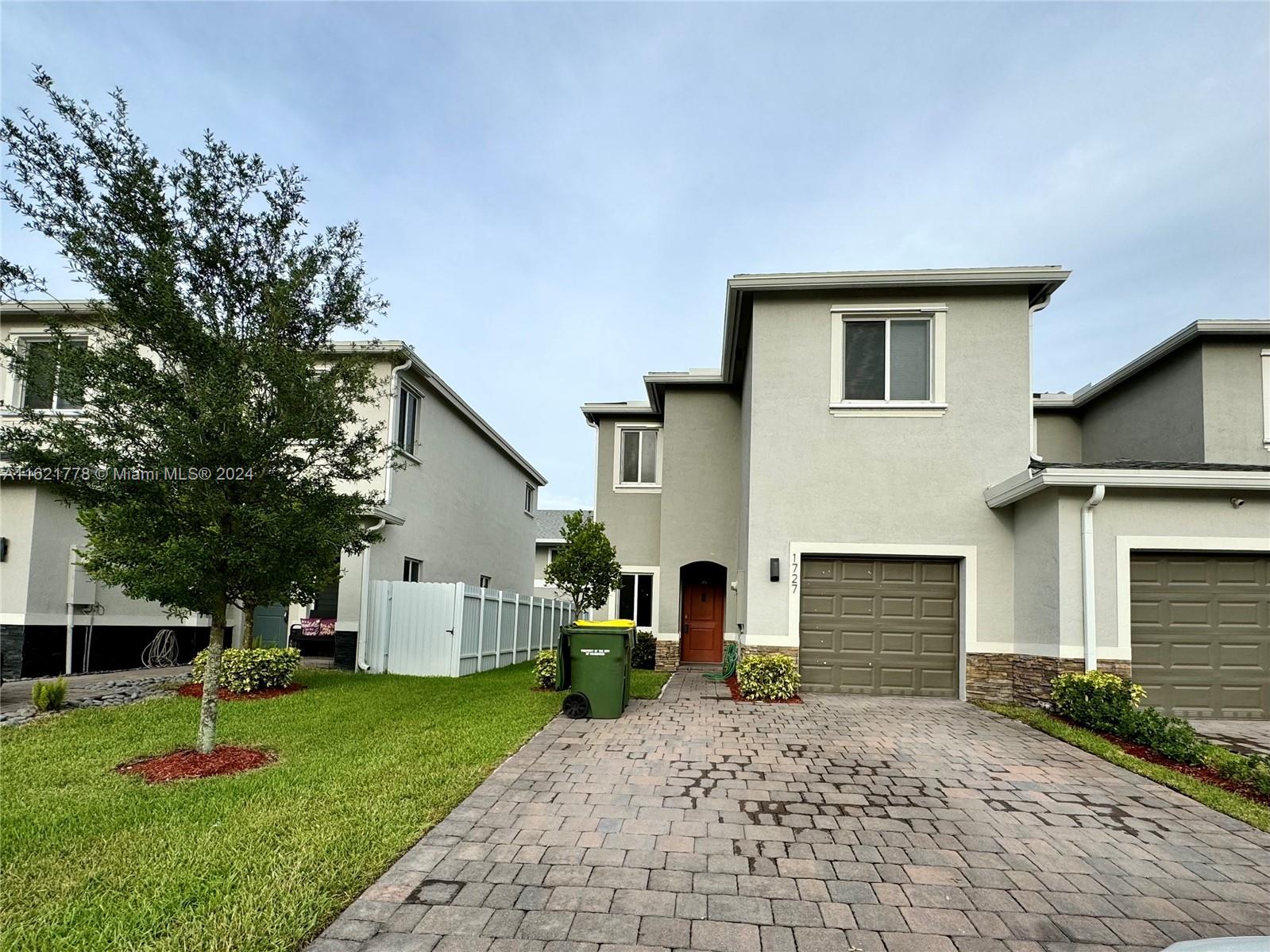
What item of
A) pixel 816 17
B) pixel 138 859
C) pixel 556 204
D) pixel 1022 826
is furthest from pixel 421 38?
pixel 1022 826

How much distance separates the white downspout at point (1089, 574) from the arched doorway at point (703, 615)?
7.97 meters

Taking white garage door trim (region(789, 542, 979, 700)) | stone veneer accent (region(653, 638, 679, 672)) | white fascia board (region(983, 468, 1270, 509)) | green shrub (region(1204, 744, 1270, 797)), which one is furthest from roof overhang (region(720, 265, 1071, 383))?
stone veneer accent (region(653, 638, 679, 672))

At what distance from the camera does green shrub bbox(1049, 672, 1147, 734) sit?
8.04 m

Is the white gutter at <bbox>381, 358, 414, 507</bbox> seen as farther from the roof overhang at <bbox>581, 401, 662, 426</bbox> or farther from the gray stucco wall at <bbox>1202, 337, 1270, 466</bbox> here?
the gray stucco wall at <bbox>1202, 337, 1270, 466</bbox>

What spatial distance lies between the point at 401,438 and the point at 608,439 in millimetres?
4748

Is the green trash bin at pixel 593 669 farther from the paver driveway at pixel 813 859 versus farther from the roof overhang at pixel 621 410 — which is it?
the roof overhang at pixel 621 410

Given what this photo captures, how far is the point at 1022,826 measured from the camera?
5020 millimetres

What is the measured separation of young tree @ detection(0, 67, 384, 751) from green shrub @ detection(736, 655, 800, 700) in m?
6.18

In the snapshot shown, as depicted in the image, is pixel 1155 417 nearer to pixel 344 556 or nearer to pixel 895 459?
pixel 895 459

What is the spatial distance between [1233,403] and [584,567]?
11874 millimetres

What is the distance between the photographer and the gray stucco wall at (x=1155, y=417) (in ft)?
41.4

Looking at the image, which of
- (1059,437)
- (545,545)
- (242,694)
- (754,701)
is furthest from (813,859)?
(545,545)

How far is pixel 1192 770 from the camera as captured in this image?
21.7 feet

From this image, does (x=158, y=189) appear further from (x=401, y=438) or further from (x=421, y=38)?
(x=401, y=438)
